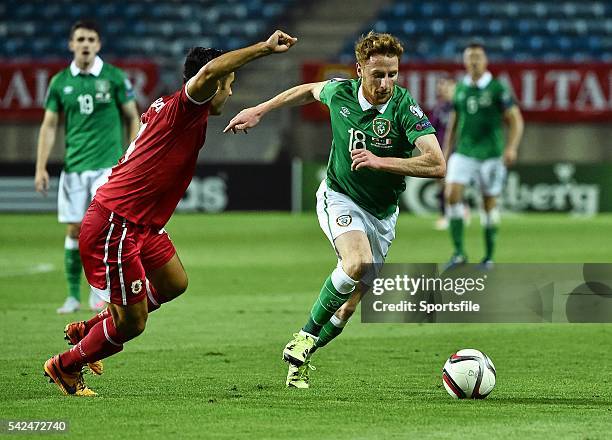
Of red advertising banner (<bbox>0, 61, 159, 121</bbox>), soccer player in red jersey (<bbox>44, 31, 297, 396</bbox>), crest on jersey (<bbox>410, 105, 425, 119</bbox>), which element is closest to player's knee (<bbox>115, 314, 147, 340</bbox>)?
soccer player in red jersey (<bbox>44, 31, 297, 396</bbox>)

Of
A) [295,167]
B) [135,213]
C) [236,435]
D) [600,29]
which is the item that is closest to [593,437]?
[236,435]

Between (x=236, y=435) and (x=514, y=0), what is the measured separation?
22.4 metres

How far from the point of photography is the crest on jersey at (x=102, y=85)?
10.3 meters

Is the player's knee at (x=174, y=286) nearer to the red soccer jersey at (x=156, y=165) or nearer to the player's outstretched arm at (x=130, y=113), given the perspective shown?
the red soccer jersey at (x=156, y=165)

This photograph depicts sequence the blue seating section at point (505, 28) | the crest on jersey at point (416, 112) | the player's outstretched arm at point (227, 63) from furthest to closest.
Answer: the blue seating section at point (505, 28) → the crest on jersey at point (416, 112) → the player's outstretched arm at point (227, 63)

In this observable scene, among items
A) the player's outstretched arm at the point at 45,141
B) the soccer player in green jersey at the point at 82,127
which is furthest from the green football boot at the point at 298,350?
the player's outstretched arm at the point at 45,141

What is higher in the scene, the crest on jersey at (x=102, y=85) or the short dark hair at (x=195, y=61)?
the short dark hair at (x=195, y=61)

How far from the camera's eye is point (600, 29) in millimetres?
25750

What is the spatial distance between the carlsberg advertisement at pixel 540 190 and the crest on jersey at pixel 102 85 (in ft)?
38.7

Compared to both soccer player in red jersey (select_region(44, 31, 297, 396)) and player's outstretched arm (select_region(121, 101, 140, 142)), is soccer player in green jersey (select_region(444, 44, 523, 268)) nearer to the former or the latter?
player's outstretched arm (select_region(121, 101, 140, 142))

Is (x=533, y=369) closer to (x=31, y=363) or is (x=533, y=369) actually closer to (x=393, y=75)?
(x=393, y=75)

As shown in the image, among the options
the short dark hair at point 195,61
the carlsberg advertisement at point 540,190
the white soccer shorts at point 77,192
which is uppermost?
the short dark hair at point 195,61

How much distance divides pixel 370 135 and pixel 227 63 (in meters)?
1.33

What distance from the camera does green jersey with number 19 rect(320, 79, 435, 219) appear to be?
270 inches
